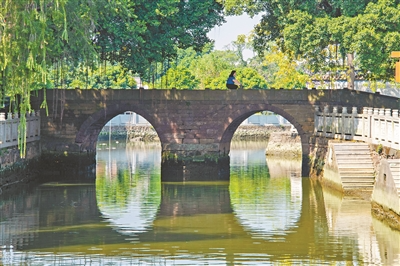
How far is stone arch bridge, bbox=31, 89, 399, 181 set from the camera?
1677 inches

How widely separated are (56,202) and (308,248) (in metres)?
11.7

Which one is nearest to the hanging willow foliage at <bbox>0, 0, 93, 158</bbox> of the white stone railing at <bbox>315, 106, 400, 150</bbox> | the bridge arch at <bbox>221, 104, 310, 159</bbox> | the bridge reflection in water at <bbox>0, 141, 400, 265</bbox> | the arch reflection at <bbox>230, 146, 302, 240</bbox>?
the bridge reflection in water at <bbox>0, 141, 400, 265</bbox>

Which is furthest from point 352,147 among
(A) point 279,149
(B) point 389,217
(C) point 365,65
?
(A) point 279,149

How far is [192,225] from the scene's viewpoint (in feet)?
91.5

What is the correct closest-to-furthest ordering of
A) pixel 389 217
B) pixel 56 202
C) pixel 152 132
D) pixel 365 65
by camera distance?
pixel 389 217
pixel 56 202
pixel 365 65
pixel 152 132

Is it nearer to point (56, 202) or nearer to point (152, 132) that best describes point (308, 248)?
point (56, 202)

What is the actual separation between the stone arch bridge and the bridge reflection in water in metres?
2.88

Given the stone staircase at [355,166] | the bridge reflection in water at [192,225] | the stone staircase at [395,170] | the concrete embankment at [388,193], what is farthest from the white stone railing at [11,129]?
the stone staircase at [395,170]

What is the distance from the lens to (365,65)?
3800 centimetres

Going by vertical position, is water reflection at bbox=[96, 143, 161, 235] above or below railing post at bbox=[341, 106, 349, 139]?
A: below

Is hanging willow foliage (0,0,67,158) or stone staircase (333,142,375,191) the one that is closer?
hanging willow foliage (0,0,67,158)

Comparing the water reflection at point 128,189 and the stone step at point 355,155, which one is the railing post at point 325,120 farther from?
the water reflection at point 128,189

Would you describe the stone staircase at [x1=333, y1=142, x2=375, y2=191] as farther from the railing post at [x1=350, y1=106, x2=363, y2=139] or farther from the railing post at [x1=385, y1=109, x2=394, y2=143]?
the railing post at [x1=350, y1=106, x2=363, y2=139]

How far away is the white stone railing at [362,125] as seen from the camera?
31.2 metres
